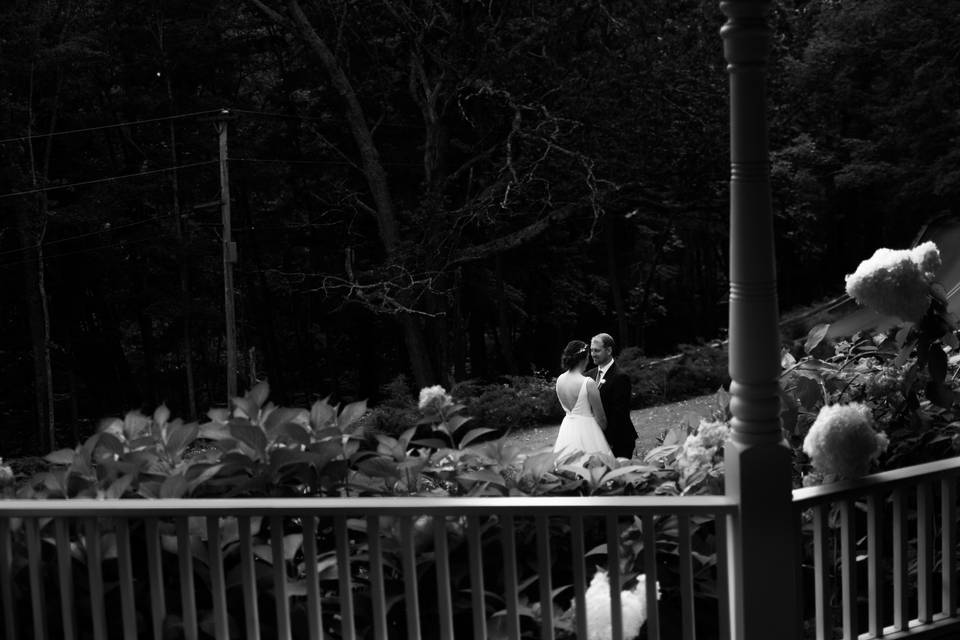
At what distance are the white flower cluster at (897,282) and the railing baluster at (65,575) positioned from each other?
9.43ft

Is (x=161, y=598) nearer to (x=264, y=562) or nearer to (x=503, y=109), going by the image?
(x=264, y=562)

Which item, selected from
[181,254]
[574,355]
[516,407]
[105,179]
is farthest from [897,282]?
[105,179]

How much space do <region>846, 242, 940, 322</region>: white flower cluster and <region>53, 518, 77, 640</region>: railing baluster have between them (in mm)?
2875

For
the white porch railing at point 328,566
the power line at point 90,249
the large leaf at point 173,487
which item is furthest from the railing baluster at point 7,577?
the power line at point 90,249

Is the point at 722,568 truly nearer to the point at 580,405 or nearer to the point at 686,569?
the point at 686,569

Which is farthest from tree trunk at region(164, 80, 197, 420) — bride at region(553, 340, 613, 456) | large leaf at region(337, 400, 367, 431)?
large leaf at region(337, 400, 367, 431)

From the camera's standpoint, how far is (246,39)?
2861 cm

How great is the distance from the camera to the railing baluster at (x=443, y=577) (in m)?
3.08

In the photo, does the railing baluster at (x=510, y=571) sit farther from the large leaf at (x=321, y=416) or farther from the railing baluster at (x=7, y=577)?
the railing baluster at (x=7, y=577)

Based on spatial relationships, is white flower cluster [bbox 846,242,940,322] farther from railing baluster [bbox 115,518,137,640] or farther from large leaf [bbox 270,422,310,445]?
railing baluster [bbox 115,518,137,640]

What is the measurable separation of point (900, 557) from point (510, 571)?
57.1 inches

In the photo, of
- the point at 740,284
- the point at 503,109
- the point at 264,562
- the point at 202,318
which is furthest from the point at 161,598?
the point at 202,318

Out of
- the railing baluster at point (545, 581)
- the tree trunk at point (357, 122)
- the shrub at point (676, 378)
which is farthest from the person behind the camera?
the tree trunk at point (357, 122)

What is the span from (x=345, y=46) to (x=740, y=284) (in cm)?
2173
